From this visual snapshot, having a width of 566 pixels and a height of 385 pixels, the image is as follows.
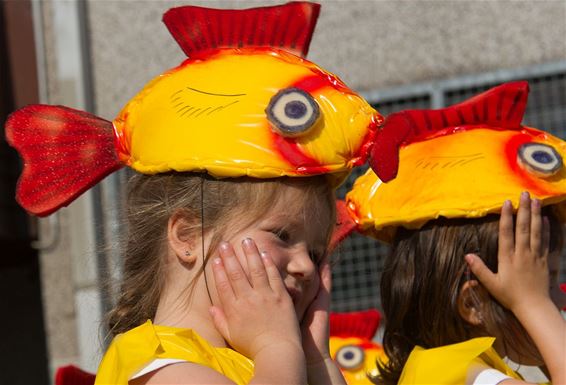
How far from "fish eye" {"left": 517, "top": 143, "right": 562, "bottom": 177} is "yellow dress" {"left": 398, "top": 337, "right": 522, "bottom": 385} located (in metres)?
0.49

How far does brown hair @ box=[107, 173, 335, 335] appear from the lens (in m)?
2.09

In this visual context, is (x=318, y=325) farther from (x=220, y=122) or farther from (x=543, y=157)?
(x=543, y=157)

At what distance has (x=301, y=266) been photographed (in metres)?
2.08

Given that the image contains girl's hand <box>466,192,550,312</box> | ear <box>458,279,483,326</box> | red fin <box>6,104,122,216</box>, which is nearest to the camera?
red fin <box>6,104,122,216</box>

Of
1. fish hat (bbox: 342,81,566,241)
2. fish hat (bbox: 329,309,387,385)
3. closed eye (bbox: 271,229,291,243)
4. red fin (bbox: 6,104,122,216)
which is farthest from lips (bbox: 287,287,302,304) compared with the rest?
fish hat (bbox: 329,309,387,385)

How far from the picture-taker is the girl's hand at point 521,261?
2.63 m

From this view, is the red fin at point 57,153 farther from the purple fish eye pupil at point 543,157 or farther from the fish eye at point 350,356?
the fish eye at point 350,356

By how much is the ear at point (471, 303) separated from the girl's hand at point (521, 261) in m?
0.07

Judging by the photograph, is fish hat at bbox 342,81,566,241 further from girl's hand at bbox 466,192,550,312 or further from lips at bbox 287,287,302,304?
lips at bbox 287,287,302,304

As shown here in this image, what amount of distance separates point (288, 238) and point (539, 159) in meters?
0.94

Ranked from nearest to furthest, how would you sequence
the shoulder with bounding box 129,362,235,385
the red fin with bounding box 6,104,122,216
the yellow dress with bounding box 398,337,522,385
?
the shoulder with bounding box 129,362,235,385 < the red fin with bounding box 6,104,122,216 < the yellow dress with bounding box 398,337,522,385

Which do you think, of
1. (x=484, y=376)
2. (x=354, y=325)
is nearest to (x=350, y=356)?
(x=354, y=325)

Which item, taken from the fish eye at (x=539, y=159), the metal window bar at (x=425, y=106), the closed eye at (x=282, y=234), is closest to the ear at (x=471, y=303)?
the fish eye at (x=539, y=159)

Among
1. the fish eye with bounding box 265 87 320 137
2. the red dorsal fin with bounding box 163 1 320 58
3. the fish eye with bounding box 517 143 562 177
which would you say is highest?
the red dorsal fin with bounding box 163 1 320 58
